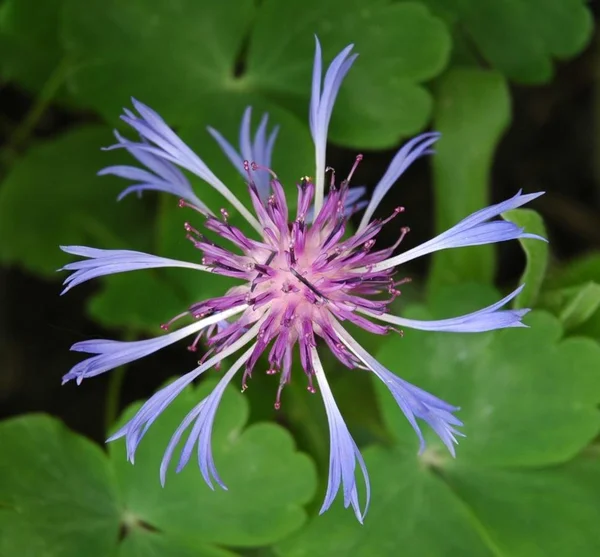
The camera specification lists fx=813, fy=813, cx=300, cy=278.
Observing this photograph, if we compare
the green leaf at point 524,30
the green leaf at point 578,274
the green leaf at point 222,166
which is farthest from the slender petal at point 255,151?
the green leaf at point 578,274

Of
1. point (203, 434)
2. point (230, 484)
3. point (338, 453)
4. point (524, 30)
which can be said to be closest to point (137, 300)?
point (230, 484)

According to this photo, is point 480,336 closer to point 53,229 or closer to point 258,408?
point 258,408

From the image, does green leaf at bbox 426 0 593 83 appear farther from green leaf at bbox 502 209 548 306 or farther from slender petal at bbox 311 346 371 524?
slender petal at bbox 311 346 371 524

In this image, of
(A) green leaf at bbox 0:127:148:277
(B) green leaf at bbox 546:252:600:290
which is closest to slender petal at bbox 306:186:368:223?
(B) green leaf at bbox 546:252:600:290

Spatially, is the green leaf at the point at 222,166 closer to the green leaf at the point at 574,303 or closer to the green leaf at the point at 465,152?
the green leaf at the point at 465,152

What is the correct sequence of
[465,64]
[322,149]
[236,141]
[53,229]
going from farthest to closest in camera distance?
1. [53,229]
2. [465,64]
3. [236,141]
4. [322,149]

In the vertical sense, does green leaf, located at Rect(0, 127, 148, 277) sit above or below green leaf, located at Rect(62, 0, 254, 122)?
below

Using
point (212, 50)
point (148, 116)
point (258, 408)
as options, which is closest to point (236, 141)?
point (212, 50)
